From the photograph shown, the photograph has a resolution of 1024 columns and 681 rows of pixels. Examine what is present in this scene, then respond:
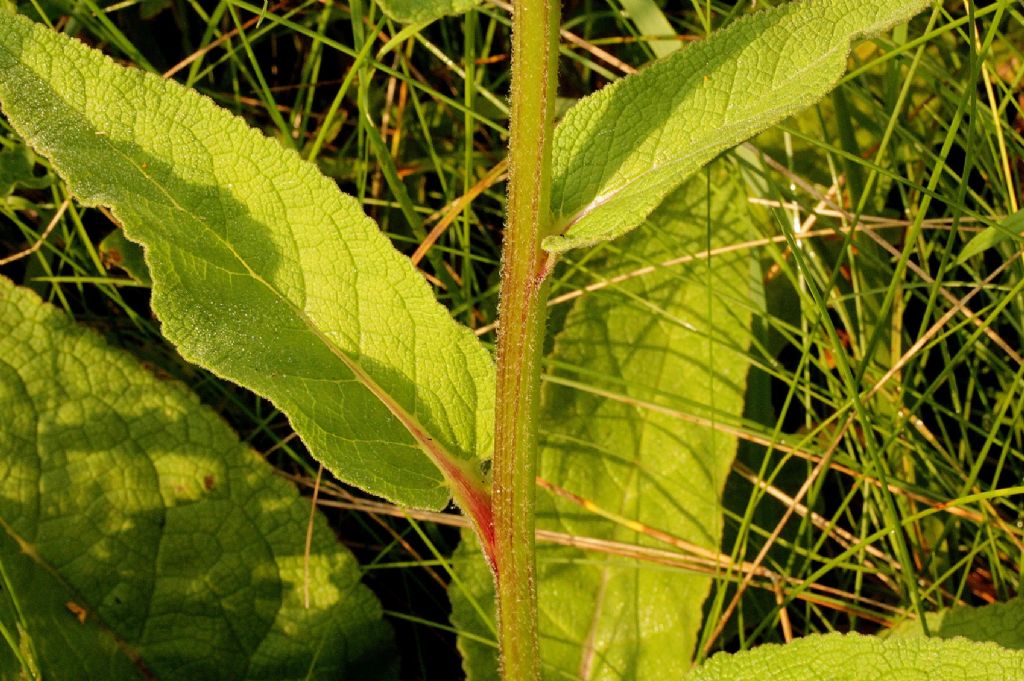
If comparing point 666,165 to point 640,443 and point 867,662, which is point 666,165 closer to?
point 867,662

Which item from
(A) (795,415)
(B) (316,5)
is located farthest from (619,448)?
(B) (316,5)

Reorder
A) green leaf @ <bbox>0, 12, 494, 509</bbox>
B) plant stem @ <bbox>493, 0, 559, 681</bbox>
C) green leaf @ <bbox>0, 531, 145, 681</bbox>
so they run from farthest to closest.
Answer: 1. green leaf @ <bbox>0, 531, 145, 681</bbox>
2. green leaf @ <bbox>0, 12, 494, 509</bbox>
3. plant stem @ <bbox>493, 0, 559, 681</bbox>

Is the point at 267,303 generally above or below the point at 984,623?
above

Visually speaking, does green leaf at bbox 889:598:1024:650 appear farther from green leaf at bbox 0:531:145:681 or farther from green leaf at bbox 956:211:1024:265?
green leaf at bbox 0:531:145:681

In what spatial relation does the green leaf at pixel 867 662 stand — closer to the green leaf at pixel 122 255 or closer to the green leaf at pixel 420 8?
the green leaf at pixel 420 8

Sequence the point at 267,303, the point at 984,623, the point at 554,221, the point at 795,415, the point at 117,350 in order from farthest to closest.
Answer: the point at 795,415
the point at 117,350
the point at 984,623
the point at 267,303
the point at 554,221

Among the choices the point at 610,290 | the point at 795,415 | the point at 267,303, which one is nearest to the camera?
the point at 267,303

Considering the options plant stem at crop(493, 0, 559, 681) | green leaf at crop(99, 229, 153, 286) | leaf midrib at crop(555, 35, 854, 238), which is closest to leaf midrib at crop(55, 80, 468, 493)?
plant stem at crop(493, 0, 559, 681)

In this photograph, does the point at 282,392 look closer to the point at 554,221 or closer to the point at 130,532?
the point at 554,221
